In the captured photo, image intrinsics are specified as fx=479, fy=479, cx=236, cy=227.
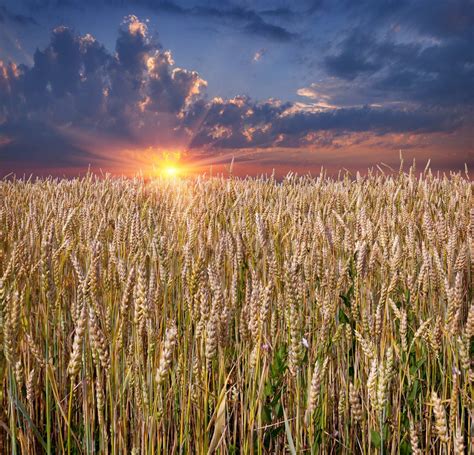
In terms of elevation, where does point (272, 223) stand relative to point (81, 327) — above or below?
above

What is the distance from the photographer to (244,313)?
4.46 ft

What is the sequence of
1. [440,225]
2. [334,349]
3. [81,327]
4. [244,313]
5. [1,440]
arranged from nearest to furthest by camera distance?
[81,327], [244,313], [1,440], [334,349], [440,225]

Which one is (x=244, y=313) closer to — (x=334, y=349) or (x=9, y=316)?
(x=9, y=316)

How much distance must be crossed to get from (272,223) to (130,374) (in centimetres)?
147

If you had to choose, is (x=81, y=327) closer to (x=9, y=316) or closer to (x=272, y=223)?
(x=9, y=316)

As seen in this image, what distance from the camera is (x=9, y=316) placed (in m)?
1.18

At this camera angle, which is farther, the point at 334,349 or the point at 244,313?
the point at 334,349

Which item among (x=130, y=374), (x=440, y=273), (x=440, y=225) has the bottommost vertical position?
(x=130, y=374)

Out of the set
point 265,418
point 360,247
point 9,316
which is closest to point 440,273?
point 360,247

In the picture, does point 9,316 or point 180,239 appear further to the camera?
point 180,239

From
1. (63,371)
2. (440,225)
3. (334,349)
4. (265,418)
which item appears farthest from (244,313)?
(440,225)

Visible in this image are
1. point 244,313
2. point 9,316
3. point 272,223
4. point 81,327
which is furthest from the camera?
point 272,223

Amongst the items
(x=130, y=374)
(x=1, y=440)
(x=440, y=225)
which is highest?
(x=440, y=225)

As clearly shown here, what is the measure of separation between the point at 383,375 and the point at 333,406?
0.71 metres
